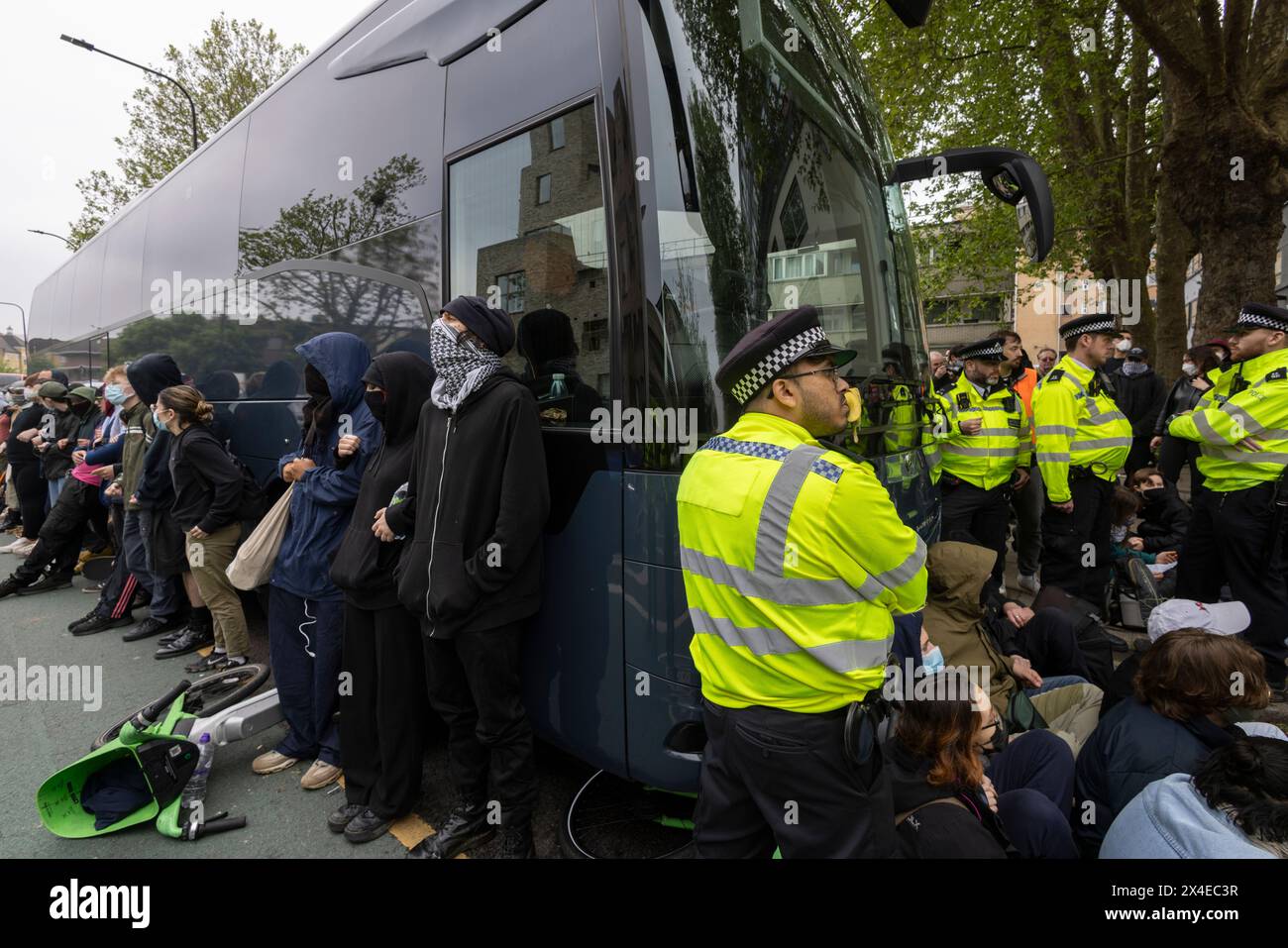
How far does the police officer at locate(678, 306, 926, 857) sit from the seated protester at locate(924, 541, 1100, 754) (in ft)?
4.46

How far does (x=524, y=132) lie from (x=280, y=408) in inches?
107

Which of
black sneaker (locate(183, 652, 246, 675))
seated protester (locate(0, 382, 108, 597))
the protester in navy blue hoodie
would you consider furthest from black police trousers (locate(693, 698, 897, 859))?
seated protester (locate(0, 382, 108, 597))

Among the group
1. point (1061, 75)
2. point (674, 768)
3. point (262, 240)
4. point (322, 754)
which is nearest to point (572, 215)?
point (674, 768)

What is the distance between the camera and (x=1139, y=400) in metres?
7.58

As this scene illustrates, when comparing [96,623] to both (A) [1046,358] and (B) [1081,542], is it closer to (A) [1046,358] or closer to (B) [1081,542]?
(B) [1081,542]

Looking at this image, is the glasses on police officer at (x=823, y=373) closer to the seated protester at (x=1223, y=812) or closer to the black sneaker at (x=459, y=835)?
the seated protester at (x=1223, y=812)

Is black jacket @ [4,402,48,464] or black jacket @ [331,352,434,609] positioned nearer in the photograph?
black jacket @ [331,352,434,609]

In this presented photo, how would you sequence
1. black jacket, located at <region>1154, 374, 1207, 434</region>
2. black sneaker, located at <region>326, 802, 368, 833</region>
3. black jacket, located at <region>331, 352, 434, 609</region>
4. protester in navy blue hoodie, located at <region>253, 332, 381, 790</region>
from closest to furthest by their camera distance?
black jacket, located at <region>331, 352, 434, 609</region>, black sneaker, located at <region>326, 802, 368, 833</region>, protester in navy blue hoodie, located at <region>253, 332, 381, 790</region>, black jacket, located at <region>1154, 374, 1207, 434</region>

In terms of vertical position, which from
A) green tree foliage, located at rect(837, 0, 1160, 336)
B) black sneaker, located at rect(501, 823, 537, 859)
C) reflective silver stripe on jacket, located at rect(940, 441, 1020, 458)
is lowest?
black sneaker, located at rect(501, 823, 537, 859)

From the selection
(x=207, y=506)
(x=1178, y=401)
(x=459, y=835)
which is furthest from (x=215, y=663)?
(x=1178, y=401)

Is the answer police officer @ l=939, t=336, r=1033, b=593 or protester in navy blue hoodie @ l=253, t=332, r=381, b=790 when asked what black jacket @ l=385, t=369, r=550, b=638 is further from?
police officer @ l=939, t=336, r=1033, b=593

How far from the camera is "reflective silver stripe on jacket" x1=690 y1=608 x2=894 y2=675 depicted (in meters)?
1.63

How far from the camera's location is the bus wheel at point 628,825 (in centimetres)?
271

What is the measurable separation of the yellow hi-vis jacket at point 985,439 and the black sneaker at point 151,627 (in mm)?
6228
